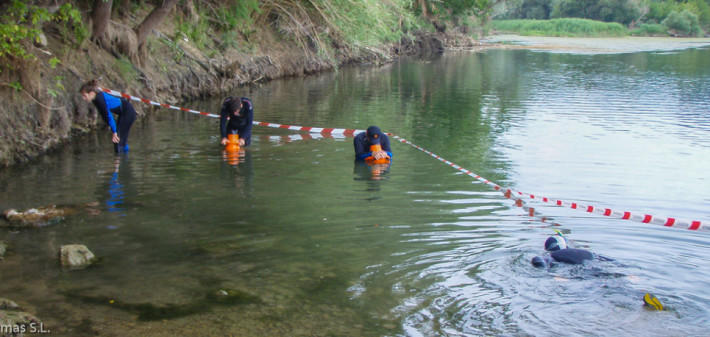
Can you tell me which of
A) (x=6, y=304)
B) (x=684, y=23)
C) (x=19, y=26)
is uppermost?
(x=684, y=23)

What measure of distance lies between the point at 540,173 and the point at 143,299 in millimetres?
7643

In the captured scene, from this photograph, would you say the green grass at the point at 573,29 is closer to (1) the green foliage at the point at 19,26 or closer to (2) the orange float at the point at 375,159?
(2) the orange float at the point at 375,159

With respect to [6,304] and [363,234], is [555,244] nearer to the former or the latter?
[363,234]

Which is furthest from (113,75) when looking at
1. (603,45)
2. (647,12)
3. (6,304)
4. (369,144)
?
(647,12)

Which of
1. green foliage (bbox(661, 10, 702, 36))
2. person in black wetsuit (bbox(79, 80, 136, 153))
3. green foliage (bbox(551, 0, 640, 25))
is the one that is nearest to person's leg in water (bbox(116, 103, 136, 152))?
person in black wetsuit (bbox(79, 80, 136, 153))

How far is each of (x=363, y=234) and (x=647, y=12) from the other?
9369 cm

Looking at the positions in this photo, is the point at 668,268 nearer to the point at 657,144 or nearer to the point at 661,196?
the point at 661,196

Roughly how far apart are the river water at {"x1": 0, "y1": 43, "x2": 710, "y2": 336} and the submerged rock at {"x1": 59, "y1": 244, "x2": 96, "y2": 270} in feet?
0.45

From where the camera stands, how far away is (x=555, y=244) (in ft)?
22.2

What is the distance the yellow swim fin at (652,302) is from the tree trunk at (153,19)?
46.2ft

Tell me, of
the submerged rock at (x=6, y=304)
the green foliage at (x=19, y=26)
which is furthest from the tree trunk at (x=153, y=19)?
the submerged rock at (x=6, y=304)

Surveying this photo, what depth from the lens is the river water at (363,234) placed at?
5.56m

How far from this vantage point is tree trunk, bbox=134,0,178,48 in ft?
55.6

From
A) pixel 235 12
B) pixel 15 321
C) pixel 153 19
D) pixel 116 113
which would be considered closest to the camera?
pixel 15 321
